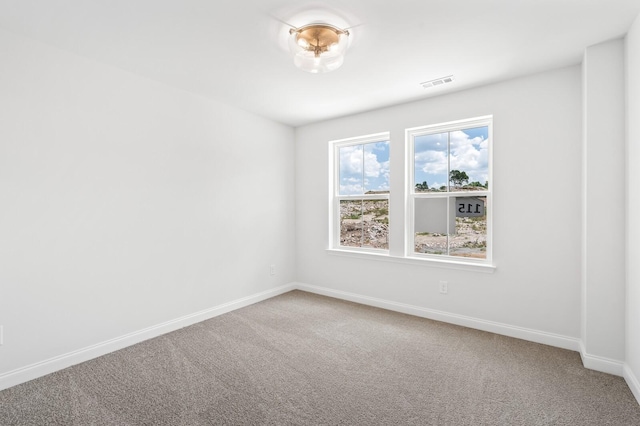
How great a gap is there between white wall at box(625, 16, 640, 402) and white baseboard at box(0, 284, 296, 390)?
3568mm

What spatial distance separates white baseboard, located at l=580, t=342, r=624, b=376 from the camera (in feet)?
7.57

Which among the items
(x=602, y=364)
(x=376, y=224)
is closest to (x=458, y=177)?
(x=376, y=224)

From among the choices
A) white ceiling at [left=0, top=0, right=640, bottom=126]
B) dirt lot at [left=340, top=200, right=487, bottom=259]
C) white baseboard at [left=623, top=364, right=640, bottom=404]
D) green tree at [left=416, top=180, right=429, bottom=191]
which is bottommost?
white baseboard at [left=623, top=364, right=640, bottom=404]

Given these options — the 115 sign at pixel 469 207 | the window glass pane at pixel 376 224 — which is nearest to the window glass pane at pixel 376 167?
the window glass pane at pixel 376 224

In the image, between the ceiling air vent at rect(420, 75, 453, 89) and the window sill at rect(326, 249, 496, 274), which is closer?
the ceiling air vent at rect(420, 75, 453, 89)

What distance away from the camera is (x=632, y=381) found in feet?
6.97

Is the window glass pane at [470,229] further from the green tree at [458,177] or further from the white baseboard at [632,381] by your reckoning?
the white baseboard at [632,381]

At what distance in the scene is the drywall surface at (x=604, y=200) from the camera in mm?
2297

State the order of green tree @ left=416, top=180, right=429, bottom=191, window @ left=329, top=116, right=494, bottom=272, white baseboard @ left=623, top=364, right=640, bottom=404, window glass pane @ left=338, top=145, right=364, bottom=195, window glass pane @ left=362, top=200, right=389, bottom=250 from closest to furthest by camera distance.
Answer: white baseboard @ left=623, top=364, right=640, bottom=404, window @ left=329, top=116, right=494, bottom=272, green tree @ left=416, top=180, right=429, bottom=191, window glass pane @ left=362, top=200, right=389, bottom=250, window glass pane @ left=338, top=145, right=364, bottom=195

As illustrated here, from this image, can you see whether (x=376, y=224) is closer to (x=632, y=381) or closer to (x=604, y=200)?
(x=604, y=200)

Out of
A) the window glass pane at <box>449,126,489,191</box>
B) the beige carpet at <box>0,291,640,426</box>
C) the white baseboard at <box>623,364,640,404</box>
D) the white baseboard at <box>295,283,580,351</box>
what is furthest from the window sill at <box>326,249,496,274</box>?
the white baseboard at <box>623,364,640,404</box>

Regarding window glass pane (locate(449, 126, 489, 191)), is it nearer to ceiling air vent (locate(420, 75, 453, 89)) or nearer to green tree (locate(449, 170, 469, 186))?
green tree (locate(449, 170, 469, 186))

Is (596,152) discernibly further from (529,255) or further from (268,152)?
(268,152)

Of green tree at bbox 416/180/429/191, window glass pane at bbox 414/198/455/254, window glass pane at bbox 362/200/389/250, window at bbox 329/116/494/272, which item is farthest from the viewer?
window glass pane at bbox 362/200/389/250
